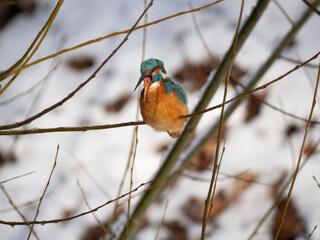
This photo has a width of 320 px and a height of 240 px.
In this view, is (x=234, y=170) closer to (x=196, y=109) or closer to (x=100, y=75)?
(x=196, y=109)

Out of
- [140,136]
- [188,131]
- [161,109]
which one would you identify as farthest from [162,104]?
[140,136]

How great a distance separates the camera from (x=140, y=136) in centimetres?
295

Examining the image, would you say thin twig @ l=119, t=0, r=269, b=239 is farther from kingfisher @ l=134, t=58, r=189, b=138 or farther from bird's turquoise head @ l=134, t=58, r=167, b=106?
bird's turquoise head @ l=134, t=58, r=167, b=106

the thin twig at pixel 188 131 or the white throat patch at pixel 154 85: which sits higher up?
the thin twig at pixel 188 131

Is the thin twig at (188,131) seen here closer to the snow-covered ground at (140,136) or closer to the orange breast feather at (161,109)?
the orange breast feather at (161,109)

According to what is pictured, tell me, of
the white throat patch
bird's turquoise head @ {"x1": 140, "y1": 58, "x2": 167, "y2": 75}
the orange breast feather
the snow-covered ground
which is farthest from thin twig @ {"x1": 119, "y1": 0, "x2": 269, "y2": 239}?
the snow-covered ground

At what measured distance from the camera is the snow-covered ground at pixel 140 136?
9.27 feet

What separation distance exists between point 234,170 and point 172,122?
200 centimetres

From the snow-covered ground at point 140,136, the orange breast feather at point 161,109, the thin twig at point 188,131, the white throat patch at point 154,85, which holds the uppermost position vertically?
the snow-covered ground at point 140,136

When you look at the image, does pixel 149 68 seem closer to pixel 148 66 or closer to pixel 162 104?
pixel 148 66

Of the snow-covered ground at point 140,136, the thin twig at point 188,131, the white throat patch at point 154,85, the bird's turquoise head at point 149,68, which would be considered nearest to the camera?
the bird's turquoise head at point 149,68

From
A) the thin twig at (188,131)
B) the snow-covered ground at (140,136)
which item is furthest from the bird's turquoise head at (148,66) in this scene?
the snow-covered ground at (140,136)

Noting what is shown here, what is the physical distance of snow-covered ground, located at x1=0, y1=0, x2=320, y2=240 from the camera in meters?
2.83

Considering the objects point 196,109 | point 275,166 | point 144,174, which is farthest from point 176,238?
point 196,109
